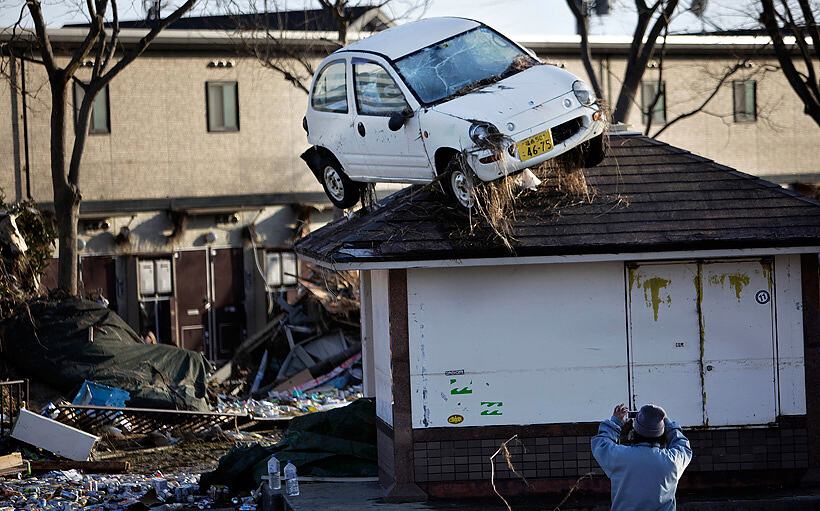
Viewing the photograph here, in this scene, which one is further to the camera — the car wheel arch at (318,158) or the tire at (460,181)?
the car wheel arch at (318,158)

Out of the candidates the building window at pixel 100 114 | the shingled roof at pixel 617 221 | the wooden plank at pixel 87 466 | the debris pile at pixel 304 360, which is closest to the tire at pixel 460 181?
the shingled roof at pixel 617 221

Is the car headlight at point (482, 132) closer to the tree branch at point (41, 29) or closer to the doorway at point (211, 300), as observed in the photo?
the tree branch at point (41, 29)

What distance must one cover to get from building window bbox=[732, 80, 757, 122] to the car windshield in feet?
79.2

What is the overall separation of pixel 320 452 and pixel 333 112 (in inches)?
147

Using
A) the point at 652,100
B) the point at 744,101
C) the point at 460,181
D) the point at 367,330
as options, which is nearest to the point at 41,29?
the point at 367,330

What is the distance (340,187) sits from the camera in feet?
45.1

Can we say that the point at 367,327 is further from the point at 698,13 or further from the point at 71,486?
the point at 698,13

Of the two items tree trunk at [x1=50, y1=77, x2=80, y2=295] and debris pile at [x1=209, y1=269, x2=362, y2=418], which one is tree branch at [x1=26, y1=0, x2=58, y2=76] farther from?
debris pile at [x1=209, y1=269, x2=362, y2=418]

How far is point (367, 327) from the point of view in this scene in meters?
14.1

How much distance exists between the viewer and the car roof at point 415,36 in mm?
12719

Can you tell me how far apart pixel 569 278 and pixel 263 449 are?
14.0ft

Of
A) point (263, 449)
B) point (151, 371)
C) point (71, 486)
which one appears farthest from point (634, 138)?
point (151, 371)

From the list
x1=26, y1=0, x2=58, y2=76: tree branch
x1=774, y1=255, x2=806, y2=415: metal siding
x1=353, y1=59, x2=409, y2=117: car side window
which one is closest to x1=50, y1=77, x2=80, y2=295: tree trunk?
x1=26, y1=0, x2=58, y2=76: tree branch

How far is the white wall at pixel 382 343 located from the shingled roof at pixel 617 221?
61 centimetres
